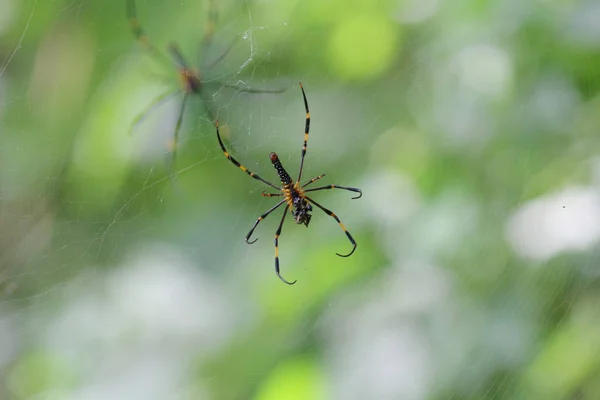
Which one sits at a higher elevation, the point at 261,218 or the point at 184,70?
the point at 184,70

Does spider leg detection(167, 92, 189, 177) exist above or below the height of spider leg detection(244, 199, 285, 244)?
above

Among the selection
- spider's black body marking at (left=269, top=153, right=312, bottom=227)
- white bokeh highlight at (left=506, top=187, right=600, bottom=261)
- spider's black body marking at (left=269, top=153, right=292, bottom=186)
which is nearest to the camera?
white bokeh highlight at (left=506, top=187, right=600, bottom=261)

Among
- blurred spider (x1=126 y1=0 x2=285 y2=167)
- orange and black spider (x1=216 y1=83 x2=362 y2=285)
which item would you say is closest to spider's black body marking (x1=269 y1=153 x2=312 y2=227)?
orange and black spider (x1=216 y1=83 x2=362 y2=285)

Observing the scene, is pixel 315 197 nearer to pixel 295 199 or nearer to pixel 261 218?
pixel 295 199

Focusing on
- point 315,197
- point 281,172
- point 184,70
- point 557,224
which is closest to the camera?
point 557,224

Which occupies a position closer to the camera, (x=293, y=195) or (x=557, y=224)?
(x=557, y=224)

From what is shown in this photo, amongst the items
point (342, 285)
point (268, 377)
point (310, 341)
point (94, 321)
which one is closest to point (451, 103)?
point (342, 285)

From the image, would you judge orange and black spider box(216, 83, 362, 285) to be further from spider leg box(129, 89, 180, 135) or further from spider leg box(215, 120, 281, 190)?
spider leg box(129, 89, 180, 135)

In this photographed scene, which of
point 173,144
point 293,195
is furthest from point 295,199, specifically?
point 173,144
